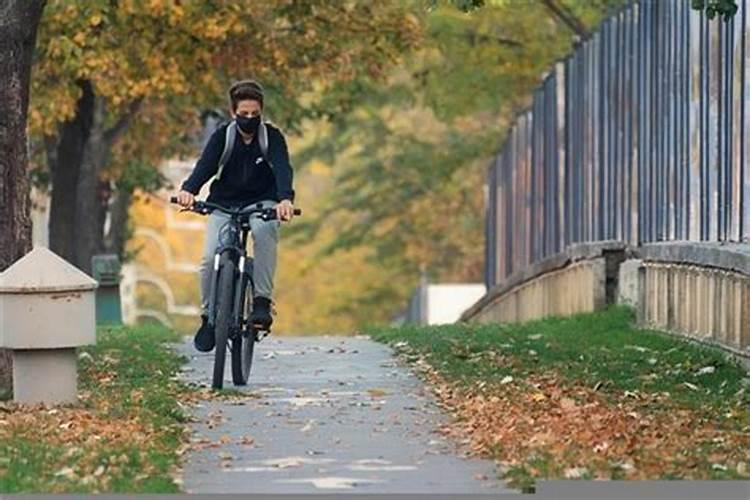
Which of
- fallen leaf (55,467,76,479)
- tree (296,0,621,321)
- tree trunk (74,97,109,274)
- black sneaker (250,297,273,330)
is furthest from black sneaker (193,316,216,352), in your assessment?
tree (296,0,621,321)

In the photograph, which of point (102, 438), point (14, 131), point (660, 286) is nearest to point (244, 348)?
point (14, 131)

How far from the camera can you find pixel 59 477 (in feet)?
37.4

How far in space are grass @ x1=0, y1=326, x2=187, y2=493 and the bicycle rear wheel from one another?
38 centimetres

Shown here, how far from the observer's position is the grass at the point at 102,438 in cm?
1127

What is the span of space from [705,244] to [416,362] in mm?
2562

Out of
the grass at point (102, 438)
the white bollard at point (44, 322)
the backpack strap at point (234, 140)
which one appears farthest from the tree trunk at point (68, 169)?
the white bollard at point (44, 322)

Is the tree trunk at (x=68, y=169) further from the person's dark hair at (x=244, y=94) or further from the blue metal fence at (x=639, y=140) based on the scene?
the person's dark hair at (x=244, y=94)

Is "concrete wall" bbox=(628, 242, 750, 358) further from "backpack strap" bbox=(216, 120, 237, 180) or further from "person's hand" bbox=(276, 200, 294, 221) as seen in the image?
"backpack strap" bbox=(216, 120, 237, 180)

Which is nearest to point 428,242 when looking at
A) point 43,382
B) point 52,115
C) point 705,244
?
point 52,115

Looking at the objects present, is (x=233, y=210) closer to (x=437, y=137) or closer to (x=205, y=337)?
(x=205, y=337)

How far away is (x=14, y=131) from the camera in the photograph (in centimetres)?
1564

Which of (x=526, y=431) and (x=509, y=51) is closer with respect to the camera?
(x=526, y=431)

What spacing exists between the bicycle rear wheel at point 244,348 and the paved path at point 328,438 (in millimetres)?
100

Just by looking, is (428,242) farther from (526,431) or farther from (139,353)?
(526,431)
